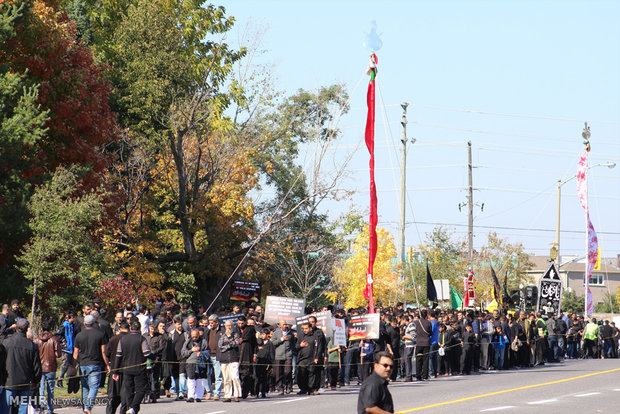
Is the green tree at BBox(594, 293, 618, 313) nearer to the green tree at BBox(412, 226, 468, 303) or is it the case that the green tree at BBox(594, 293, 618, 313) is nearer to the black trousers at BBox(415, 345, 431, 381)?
the green tree at BBox(412, 226, 468, 303)

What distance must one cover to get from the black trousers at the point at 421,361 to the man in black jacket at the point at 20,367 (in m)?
13.2

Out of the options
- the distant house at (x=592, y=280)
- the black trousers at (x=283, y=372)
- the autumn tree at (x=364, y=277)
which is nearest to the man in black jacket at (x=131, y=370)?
the black trousers at (x=283, y=372)

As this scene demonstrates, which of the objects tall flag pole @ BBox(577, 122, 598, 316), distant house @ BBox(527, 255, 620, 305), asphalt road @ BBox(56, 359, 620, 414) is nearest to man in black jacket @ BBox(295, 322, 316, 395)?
asphalt road @ BBox(56, 359, 620, 414)

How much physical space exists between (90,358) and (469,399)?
331 inches

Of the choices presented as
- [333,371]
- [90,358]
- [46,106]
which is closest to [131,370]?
[90,358]

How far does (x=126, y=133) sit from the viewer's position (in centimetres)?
3716

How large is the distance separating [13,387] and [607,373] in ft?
64.6

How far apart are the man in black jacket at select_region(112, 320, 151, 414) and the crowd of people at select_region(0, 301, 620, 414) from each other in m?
0.02

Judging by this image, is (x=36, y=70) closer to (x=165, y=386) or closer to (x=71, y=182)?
(x=71, y=182)

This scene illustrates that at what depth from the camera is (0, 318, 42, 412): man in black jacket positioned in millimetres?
14539

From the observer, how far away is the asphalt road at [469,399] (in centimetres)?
1828

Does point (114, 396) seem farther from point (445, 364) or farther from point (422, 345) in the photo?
point (445, 364)

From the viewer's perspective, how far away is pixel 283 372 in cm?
2250

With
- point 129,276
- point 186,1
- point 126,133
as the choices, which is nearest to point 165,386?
point 129,276
